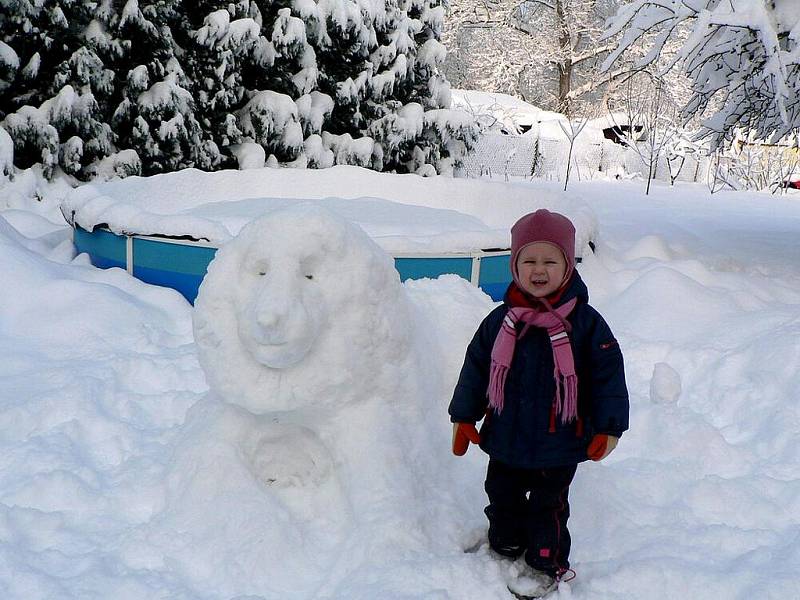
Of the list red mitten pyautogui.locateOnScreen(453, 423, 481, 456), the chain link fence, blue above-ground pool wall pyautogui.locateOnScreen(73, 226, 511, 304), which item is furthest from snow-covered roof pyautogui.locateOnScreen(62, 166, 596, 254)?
the chain link fence

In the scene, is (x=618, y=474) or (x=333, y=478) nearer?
(x=333, y=478)

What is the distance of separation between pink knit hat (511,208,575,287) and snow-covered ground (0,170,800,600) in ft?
1.64

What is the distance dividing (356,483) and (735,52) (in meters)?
4.81

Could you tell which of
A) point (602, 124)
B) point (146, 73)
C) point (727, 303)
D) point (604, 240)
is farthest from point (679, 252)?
point (602, 124)

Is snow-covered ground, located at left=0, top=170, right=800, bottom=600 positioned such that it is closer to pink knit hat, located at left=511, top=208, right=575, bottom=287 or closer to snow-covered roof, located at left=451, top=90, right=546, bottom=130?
pink knit hat, located at left=511, top=208, right=575, bottom=287

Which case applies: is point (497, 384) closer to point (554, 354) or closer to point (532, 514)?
point (554, 354)

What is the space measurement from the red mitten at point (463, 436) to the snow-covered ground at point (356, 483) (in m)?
0.24

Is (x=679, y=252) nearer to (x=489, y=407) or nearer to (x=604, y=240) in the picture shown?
(x=604, y=240)

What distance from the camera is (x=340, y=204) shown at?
6379 mm

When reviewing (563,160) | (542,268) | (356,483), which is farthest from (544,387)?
(563,160)

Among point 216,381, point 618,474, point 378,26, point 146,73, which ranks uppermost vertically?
point 378,26

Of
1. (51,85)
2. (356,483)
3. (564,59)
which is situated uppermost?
(564,59)

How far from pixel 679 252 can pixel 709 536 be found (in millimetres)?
4357

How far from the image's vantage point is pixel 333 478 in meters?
2.29
